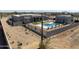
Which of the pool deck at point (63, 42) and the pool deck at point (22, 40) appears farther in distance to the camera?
the pool deck at point (22, 40)

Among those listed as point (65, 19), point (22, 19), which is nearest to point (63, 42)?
point (65, 19)

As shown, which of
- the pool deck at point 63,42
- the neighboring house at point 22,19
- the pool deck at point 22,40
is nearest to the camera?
the pool deck at point 63,42

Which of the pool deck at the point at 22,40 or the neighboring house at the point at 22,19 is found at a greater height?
the pool deck at the point at 22,40

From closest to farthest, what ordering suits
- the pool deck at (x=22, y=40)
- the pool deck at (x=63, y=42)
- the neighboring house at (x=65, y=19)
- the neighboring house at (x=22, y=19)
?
the pool deck at (x=63, y=42)
the pool deck at (x=22, y=40)
the neighboring house at (x=22, y=19)
the neighboring house at (x=65, y=19)

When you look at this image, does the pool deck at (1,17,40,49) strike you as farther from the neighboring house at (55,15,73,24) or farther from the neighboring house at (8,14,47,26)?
the neighboring house at (55,15,73,24)

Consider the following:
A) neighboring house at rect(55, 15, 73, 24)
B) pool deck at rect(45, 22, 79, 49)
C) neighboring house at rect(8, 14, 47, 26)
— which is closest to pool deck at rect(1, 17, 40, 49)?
pool deck at rect(45, 22, 79, 49)

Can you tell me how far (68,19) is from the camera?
38.8ft

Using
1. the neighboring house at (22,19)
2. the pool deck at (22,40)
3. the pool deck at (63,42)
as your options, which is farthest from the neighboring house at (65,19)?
the pool deck at (63,42)

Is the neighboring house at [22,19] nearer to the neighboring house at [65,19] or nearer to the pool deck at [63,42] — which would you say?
the neighboring house at [65,19]
